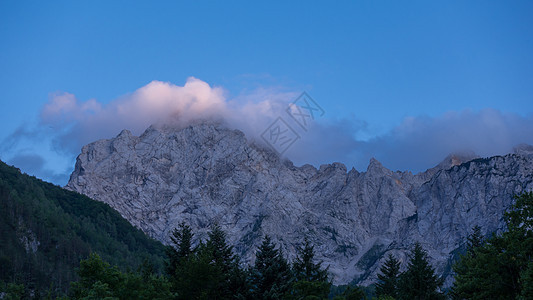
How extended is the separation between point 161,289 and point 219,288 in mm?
6781

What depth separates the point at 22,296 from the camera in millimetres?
137875

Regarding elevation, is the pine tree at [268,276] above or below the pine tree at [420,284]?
below

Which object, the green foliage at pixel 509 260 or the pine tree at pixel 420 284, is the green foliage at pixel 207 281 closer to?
the green foliage at pixel 509 260

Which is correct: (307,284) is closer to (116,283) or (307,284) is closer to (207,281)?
(207,281)

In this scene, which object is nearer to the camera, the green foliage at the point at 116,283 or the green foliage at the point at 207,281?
the green foliage at the point at 116,283

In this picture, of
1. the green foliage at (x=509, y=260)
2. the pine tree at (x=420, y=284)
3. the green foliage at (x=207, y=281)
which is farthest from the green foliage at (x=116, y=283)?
the pine tree at (x=420, y=284)

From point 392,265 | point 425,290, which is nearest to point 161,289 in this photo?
point 425,290

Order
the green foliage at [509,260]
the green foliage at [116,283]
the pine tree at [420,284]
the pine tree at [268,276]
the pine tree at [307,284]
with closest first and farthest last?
the green foliage at [509,260]
the green foliage at [116,283]
the pine tree at [268,276]
the pine tree at [307,284]
the pine tree at [420,284]

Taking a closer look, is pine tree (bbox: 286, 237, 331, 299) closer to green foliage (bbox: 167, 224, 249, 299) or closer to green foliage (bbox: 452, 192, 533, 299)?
green foliage (bbox: 167, 224, 249, 299)

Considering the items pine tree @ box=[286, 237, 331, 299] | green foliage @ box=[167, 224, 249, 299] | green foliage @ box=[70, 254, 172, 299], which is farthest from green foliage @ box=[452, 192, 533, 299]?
green foliage @ box=[70, 254, 172, 299]

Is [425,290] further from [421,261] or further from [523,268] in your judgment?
[523,268]

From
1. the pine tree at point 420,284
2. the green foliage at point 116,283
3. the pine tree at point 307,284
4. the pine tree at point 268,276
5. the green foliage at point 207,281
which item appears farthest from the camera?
the pine tree at point 420,284

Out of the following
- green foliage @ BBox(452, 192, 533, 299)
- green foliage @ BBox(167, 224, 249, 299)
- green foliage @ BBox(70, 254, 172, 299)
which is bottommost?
green foliage @ BBox(70, 254, 172, 299)

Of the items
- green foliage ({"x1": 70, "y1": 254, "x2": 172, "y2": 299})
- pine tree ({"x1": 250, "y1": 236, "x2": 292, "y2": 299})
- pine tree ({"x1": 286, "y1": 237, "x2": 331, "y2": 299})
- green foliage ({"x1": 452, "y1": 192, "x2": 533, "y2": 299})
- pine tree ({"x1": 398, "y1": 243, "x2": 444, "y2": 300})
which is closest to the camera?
green foliage ({"x1": 452, "y1": 192, "x2": 533, "y2": 299})
